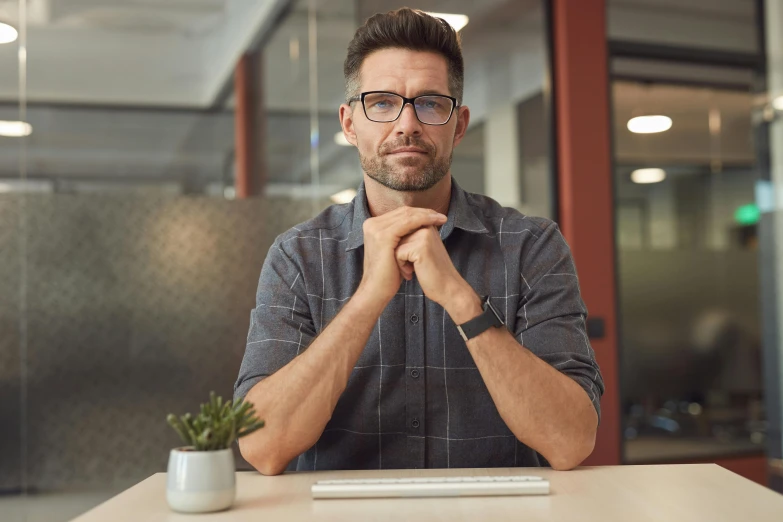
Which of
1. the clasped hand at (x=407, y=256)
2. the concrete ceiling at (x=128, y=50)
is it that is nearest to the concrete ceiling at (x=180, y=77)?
the concrete ceiling at (x=128, y=50)

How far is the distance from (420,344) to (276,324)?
30 centimetres

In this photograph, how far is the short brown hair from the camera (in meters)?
1.70

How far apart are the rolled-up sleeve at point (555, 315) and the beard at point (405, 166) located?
0.86 feet

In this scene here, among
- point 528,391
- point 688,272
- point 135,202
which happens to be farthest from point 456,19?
point 528,391

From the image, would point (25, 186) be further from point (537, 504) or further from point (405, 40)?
point (537, 504)

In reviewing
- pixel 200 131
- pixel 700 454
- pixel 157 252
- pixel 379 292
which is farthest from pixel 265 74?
pixel 700 454

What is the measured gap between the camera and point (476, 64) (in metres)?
3.36

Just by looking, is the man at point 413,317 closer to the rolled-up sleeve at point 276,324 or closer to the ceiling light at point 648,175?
the rolled-up sleeve at point 276,324

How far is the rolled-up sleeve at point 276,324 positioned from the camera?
4.95ft

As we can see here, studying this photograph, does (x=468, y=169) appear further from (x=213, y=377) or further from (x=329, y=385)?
(x=329, y=385)

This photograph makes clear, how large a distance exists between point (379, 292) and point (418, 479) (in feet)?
1.30

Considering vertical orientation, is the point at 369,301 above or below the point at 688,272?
below

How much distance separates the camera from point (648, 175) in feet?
12.2

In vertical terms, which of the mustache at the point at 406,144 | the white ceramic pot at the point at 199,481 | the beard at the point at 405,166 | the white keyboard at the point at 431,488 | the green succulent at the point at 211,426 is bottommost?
the white keyboard at the point at 431,488
